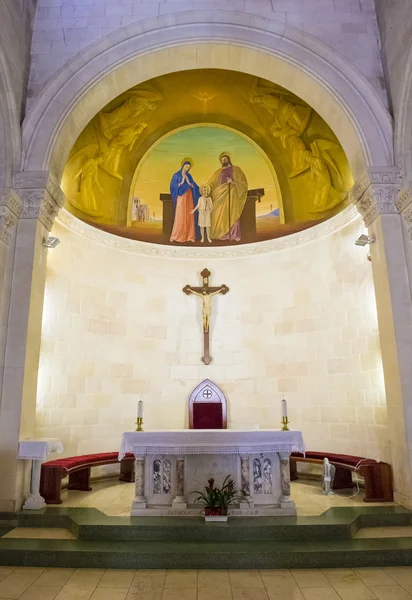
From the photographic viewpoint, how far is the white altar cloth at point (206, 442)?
5875 mm

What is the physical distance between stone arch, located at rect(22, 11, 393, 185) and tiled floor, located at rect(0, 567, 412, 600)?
5.69 metres

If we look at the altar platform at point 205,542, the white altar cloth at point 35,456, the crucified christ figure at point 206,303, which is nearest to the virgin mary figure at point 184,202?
the crucified christ figure at point 206,303

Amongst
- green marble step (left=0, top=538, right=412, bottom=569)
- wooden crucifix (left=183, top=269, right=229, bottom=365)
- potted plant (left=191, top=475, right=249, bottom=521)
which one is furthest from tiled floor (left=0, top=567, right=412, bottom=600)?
wooden crucifix (left=183, top=269, right=229, bottom=365)

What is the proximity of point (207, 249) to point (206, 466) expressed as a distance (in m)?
5.81

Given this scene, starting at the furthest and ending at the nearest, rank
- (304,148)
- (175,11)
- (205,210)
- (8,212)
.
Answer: (205,210) → (304,148) → (175,11) → (8,212)

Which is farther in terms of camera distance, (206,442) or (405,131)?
(405,131)

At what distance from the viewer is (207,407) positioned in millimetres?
9602

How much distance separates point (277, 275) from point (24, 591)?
7807 mm

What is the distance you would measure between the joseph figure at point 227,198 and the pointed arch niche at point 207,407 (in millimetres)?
3751

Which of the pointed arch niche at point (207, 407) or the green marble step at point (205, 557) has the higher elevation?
the pointed arch niche at point (207, 407)

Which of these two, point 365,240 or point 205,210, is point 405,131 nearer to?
point 365,240

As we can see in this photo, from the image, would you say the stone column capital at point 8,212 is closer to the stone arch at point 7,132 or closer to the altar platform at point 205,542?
the stone arch at point 7,132

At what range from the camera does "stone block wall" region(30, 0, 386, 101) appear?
754 cm

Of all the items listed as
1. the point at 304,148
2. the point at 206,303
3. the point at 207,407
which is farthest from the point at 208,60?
the point at 207,407
